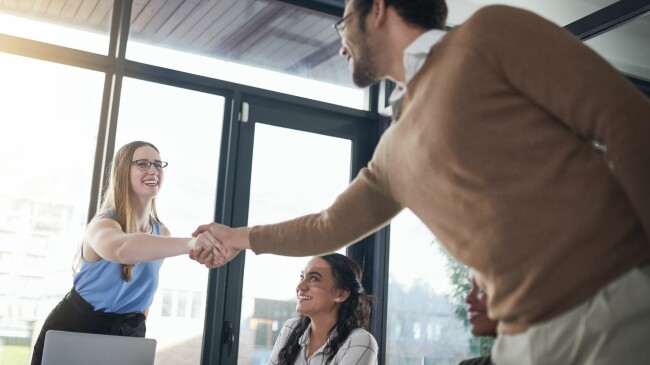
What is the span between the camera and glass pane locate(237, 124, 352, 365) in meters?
4.05

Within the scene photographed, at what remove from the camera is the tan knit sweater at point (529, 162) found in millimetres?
1110

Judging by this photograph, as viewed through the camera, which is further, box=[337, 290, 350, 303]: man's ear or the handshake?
box=[337, 290, 350, 303]: man's ear

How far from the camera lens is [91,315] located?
3127mm

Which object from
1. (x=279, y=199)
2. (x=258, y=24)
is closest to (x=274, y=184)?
(x=279, y=199)

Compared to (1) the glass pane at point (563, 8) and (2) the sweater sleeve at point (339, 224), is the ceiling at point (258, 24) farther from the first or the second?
(2) the sweater sleeve at point (339, 224)

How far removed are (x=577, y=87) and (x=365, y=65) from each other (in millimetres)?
Result: 588

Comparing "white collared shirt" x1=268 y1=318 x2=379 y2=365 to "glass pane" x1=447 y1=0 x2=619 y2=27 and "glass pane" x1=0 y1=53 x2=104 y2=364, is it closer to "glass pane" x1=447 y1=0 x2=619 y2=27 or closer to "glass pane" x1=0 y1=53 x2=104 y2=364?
"glass pane" x1=0 y1=53 x2=104 y2=364

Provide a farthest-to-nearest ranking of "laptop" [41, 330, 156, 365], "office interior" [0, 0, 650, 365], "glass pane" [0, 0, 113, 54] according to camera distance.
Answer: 1. "glass pane" [0, 0, 113, 54]
2. "office interior" [0, 0, 650, 365]
3. "laptop" [41, 330, 156, 365]

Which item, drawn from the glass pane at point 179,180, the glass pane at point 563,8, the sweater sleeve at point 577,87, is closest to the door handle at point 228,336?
the glass pane at point 179,180

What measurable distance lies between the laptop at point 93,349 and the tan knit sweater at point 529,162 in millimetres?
1545

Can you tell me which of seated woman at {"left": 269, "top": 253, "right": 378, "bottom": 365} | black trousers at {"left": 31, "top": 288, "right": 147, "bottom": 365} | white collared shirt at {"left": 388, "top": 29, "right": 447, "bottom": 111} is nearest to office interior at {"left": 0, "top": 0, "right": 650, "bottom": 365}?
black trousers at {"left": 31, "top": 288, "right": 147, "bottom": 365}

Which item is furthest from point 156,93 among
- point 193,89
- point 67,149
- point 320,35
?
point 320,35

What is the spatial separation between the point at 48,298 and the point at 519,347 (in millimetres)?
2922

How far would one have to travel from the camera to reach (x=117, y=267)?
124 inches
